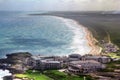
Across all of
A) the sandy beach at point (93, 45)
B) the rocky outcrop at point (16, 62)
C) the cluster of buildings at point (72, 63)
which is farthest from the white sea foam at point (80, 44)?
the rocky outcrop at point (16, 62)

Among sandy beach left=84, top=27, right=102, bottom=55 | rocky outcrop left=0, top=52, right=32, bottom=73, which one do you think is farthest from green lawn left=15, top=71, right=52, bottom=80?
sandy beach left=84, top=27, right=102, bottom=55

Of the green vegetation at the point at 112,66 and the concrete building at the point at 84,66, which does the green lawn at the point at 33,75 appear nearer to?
the concrete building at the point at 84,66

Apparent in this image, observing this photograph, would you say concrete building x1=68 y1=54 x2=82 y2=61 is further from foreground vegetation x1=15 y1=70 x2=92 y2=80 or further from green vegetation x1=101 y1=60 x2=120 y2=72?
foreground vegetation x1=15 y1=70 x2=92 y2=80

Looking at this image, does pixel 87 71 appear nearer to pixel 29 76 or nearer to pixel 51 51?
pixel 29 76

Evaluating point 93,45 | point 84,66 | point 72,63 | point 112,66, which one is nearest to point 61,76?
point 84,66

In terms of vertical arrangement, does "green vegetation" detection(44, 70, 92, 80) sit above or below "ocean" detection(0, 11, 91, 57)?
below

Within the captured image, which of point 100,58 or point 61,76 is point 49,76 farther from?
point 100,58

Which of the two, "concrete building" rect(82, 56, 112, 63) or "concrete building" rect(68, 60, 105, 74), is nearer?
"concrete building" rect(68, 60, 105, 74)
